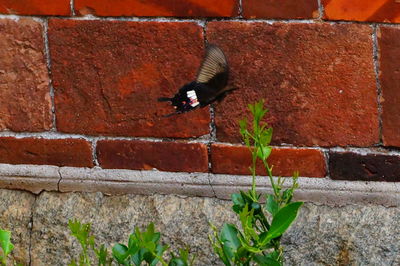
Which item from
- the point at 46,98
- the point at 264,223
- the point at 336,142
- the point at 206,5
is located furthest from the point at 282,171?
the point at 264,223

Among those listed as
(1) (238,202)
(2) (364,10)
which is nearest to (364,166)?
(2) (364,10)

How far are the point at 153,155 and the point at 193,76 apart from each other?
21 centimetres

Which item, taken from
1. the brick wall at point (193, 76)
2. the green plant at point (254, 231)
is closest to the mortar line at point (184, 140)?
the brick wall at point (193, 76)

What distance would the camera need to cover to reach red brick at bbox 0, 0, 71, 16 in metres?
1.63

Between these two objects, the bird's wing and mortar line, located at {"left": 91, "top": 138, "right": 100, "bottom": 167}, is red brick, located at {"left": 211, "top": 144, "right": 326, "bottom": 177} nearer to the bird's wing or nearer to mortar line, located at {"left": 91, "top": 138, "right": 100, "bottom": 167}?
the bird's wing

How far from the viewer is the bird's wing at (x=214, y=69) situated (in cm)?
158

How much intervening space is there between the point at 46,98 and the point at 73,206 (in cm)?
26

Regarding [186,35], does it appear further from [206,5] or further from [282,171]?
[282,171]

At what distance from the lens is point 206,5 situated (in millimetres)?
1583

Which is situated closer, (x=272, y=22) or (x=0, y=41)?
(x=272, y=22)

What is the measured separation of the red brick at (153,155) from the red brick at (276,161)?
→ 0.11ft

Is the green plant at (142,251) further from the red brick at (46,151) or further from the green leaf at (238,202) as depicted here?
the red brick at (46,151)

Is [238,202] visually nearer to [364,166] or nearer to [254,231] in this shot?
[254,231]

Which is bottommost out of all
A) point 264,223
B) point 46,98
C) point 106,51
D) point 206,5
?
point 264,223
